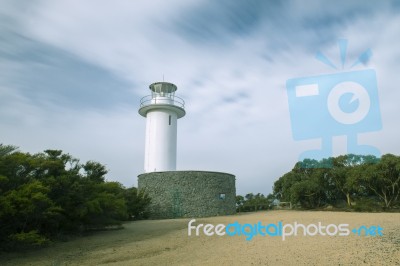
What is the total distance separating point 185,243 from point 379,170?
57.7ft

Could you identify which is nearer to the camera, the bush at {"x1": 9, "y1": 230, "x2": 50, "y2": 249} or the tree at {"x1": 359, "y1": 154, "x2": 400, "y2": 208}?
the bush at {"x1": 9, "y1": 230, "x2": 50, "y2": 249}

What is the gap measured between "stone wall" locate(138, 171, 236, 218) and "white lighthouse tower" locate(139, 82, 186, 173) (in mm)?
1569

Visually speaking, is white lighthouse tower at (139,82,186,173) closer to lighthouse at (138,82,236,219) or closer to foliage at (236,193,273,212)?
lighthouse at (138,82,236,219)

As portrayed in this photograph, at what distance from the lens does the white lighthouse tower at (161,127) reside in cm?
2167

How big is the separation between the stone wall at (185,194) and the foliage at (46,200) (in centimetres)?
537

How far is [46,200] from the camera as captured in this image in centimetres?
940

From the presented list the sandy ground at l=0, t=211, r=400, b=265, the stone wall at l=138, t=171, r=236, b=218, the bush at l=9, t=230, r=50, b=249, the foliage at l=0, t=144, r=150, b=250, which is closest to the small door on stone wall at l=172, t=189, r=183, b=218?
the stone wall at l=138, t=171, r=236, b=218

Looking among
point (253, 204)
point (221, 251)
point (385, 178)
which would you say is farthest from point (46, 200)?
point (253, 204)

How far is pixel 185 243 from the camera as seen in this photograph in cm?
1012

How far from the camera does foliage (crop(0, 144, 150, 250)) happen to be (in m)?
9.05

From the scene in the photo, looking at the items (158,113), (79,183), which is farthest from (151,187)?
(79,183)

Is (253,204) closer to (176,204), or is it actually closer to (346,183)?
(346,183)

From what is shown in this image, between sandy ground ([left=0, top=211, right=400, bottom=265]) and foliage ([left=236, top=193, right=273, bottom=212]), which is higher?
foliage ([left=236, top=193, right=273, bottom=212])

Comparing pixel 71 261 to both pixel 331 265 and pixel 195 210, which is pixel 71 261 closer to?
pixel 331 265
